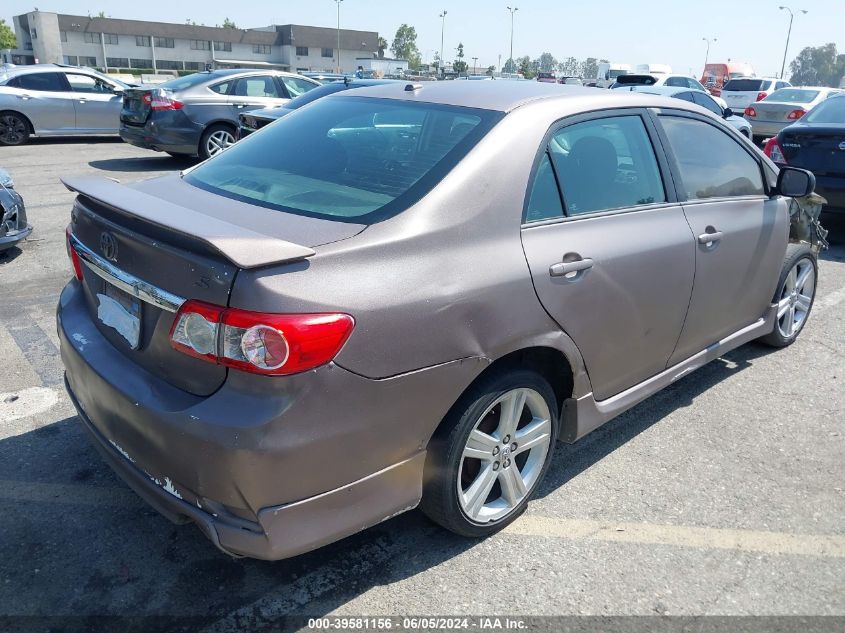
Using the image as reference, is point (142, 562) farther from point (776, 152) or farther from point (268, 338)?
point (776, 152)

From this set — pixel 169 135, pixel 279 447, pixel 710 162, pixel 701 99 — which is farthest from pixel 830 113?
pixel 169 135

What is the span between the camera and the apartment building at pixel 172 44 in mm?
84625

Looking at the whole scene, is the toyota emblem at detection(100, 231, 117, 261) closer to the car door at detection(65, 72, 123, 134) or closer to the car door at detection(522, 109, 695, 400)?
the car door at detection(522, 109, 695, 400)

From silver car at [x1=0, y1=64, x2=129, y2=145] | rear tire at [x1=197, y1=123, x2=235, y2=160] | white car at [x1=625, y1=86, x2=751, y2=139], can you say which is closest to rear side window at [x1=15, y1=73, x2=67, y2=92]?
silver car at [x1=0, y1=64, x2=129, y2=145]

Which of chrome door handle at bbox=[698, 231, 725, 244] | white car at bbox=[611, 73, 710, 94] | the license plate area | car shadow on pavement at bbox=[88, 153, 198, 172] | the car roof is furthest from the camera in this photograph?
white car at bbox=[611, 73, 710, 94]

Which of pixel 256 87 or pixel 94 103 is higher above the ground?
pixel 256 87

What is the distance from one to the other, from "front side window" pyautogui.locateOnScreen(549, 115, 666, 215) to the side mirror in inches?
48.6

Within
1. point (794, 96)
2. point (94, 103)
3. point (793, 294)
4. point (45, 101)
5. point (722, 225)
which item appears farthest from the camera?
point (794, 96)

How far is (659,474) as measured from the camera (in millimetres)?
3369

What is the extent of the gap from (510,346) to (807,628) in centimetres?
141

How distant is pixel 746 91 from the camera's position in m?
26.8

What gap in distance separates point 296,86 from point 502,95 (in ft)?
37.0

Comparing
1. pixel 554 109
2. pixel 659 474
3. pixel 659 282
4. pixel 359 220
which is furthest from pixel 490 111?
pixel 659 474

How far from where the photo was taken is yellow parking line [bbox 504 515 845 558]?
2.86m
